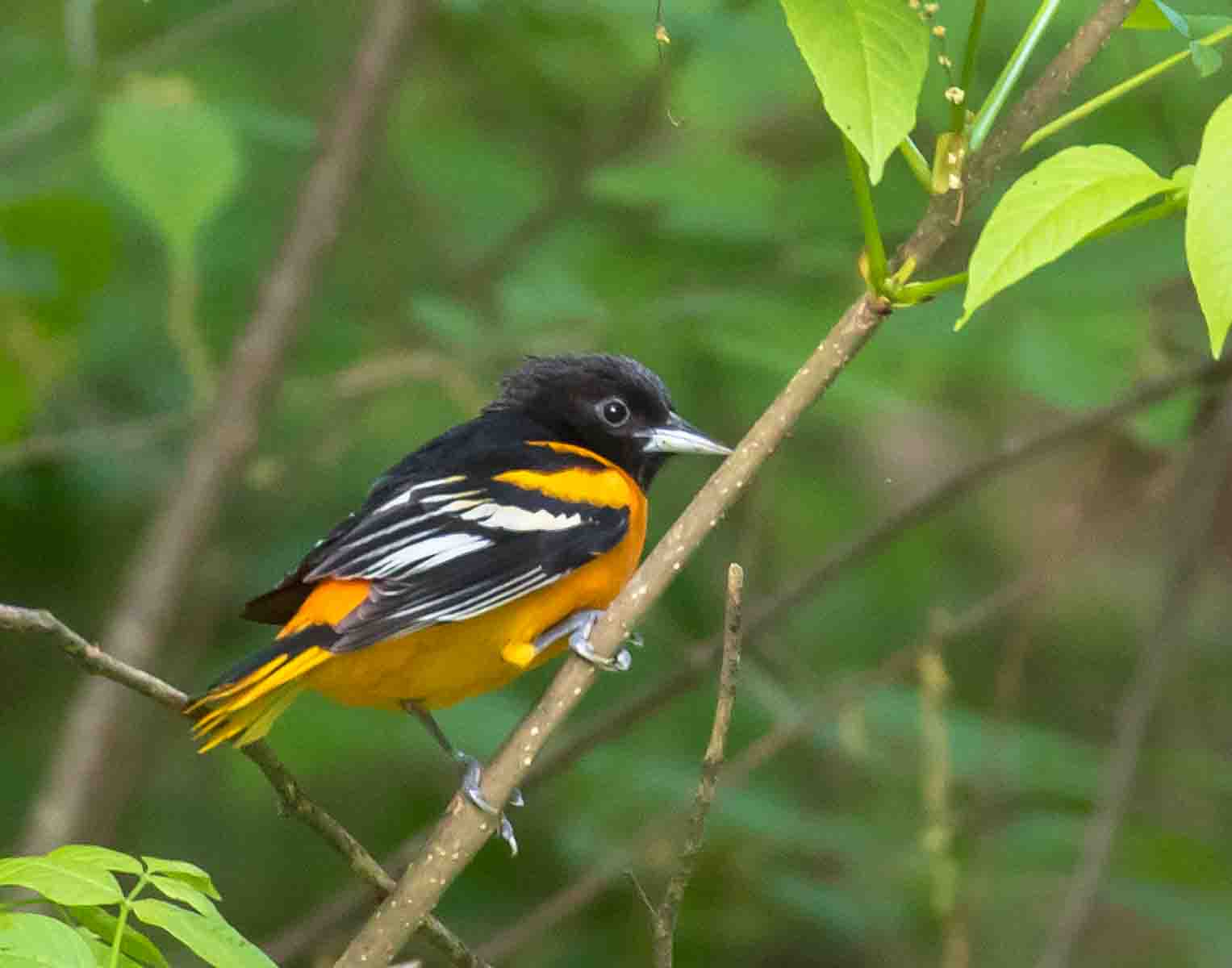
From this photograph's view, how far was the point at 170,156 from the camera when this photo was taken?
369cm

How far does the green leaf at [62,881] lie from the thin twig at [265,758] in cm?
21

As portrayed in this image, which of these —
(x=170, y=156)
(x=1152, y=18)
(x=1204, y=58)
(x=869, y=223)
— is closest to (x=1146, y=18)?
(x=1152, y=18)

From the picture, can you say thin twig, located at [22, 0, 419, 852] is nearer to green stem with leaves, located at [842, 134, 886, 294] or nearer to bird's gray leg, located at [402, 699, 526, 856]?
bird's gray leg, located at [402, 699, 526, 856]

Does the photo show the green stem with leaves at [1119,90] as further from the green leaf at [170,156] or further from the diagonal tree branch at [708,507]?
the green leaf at [170,156]

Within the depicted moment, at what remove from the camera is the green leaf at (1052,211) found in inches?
69.6

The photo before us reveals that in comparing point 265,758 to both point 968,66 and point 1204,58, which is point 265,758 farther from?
point 1204,58

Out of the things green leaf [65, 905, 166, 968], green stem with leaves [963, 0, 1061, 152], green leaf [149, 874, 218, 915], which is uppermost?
green stem with leaves [963, 0, 1061, 152]

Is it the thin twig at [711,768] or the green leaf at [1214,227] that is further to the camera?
the thin twig at [711,768]

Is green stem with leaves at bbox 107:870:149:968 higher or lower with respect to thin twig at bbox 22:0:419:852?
A: higher

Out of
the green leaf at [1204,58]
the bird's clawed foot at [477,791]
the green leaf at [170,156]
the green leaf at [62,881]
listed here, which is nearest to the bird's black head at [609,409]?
the green leaf at [170,156]

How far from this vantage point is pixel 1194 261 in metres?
1.71

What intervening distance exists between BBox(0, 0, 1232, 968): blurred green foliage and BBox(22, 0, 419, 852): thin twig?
13 cm

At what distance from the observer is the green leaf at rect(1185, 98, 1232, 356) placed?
1.70 metres

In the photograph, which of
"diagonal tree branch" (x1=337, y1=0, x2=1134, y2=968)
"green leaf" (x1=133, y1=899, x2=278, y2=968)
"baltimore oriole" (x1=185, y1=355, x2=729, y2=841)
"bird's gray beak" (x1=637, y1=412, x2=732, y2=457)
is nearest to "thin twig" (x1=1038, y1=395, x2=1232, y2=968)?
"bird's gray beak" (x1=637, y1=412, x2=732, y2=457)
